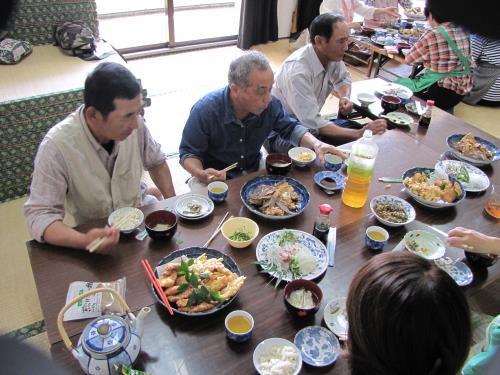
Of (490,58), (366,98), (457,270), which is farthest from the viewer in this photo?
(490,58)

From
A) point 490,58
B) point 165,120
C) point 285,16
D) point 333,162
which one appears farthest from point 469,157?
point 285,16

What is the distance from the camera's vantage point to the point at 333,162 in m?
2.40

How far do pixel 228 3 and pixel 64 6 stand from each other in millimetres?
4115

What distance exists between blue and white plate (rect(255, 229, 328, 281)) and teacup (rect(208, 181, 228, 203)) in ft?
1.13

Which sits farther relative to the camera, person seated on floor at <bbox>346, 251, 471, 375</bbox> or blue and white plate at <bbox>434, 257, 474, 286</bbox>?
blue and white plate at <bbox>434, 257, 474, 286</bbox>

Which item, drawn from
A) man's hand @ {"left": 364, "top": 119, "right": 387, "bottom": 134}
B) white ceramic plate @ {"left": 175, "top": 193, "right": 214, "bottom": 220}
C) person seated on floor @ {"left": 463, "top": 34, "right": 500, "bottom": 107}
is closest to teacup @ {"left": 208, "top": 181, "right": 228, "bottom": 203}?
white ceramic plate @ {"left": 175, "top": 193, "right": 214, "bottom": 220}

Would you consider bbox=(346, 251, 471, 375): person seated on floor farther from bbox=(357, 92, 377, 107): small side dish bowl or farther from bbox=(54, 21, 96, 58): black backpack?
bbox=(54, 21, 96, 58): black backpack

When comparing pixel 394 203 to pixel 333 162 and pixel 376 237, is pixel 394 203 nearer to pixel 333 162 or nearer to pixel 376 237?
pixel 376 237

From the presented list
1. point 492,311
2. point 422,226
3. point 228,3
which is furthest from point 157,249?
point 228,3

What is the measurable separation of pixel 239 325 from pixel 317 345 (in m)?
0.28

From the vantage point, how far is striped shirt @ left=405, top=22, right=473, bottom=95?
3939 millimetres

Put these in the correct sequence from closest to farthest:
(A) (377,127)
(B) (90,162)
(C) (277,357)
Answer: (C) (277,357) < (B) (90,162) < (A) (377,127)

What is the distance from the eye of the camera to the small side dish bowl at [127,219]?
1776mm

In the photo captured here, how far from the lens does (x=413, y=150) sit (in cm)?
261
